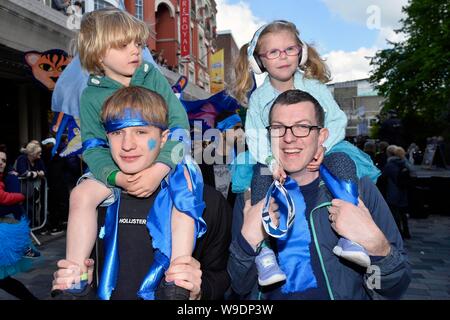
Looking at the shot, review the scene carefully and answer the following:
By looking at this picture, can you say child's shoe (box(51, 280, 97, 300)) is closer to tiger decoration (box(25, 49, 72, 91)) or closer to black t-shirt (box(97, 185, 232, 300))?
black t-shirt (box(97, 185, 232, 300))

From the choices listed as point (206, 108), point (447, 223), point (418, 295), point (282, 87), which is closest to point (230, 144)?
point (206, 108)

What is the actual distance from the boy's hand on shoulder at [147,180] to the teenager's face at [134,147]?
1.0 inches

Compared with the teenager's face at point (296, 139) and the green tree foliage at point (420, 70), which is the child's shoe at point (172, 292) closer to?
the teenager's face at point (296, 139)

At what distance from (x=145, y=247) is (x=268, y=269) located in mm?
565

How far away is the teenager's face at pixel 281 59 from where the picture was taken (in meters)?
2.05

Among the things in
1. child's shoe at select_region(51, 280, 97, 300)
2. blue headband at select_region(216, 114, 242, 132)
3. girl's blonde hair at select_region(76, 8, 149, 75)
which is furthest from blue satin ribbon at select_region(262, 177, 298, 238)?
blue headband at select_region(216, 114, 242, 132)

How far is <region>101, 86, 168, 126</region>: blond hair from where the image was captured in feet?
5.13

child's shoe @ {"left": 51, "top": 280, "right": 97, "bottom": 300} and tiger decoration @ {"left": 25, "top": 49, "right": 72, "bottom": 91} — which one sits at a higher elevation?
tiger decoration @ {"left": 25, "top": 49, "right": 72, "bottom": 91}

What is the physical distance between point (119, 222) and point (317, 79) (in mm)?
1383

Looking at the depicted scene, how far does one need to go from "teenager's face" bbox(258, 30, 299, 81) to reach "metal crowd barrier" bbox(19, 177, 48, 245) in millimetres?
5869

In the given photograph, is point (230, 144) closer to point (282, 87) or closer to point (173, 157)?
point (282, 87)

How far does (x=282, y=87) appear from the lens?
2.12 meters

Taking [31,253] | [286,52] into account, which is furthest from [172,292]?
[31,253]

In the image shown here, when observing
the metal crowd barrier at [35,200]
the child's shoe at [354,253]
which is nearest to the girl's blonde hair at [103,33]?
the child's shoe at [354,253]
